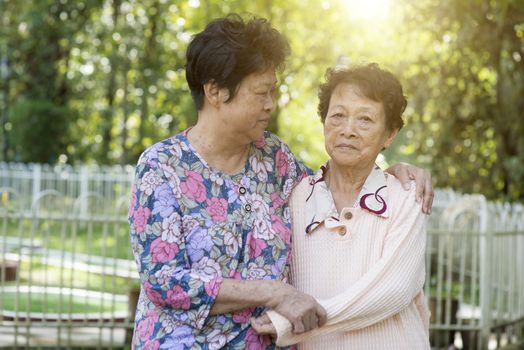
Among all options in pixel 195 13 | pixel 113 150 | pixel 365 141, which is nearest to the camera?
pixel 365 141

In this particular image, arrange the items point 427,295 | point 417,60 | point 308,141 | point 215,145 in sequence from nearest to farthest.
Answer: point 215,145 → point 427,295 → point 417,60 → point 308,141

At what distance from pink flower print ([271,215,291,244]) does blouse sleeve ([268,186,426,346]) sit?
24cm

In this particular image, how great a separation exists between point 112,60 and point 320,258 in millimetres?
15069

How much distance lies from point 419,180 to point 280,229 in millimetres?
518

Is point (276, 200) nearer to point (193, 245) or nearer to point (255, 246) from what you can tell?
A: point (255, 246)

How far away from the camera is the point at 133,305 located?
28.7 ft

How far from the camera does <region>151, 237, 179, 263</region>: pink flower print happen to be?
2.83 metres

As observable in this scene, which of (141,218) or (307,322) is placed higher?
(141,218)

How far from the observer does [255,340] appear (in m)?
2.99

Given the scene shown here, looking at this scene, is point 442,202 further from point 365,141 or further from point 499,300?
point 365,141

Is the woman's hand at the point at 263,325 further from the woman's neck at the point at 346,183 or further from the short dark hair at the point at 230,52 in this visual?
the short dark hair at the point at 230,52

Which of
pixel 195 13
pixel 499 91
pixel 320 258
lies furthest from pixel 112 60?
pixel 320 258

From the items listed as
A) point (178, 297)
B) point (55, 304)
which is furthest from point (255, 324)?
point (55, 304)

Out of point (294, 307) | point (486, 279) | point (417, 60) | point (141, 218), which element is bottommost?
point (486, 279)
